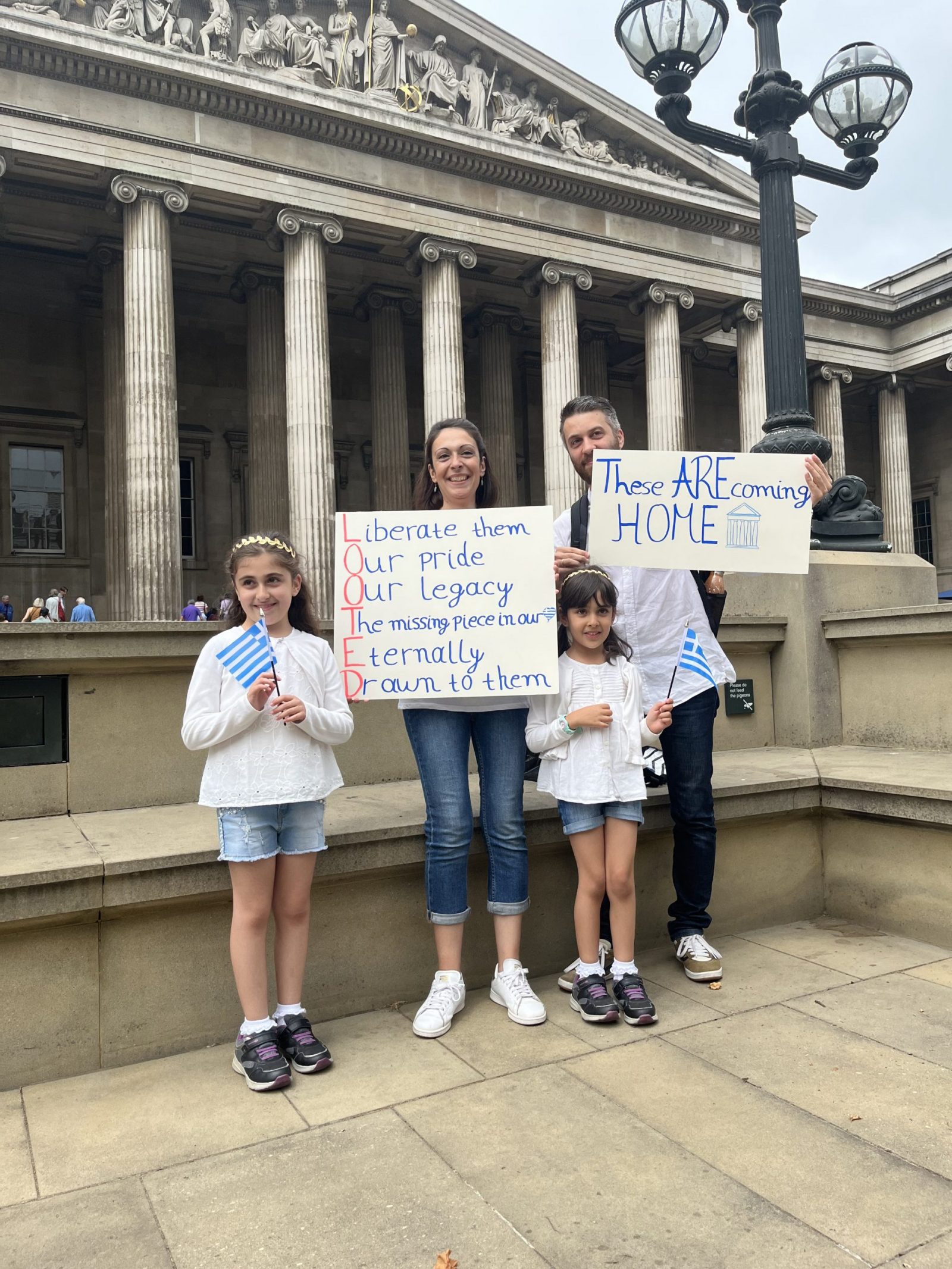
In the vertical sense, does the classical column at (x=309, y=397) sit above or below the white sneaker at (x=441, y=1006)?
above

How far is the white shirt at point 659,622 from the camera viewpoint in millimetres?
4117

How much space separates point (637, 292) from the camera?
26594mm

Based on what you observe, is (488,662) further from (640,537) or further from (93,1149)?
(93,1149)

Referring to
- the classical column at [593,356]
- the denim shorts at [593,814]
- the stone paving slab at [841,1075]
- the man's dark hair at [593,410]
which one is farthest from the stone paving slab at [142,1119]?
the classical column at [593,356]

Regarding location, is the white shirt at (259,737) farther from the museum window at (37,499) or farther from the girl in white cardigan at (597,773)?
the museum window at (37,499)

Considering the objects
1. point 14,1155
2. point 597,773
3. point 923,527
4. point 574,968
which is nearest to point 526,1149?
point 574,968

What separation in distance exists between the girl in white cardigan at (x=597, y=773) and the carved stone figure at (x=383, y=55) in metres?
22.7

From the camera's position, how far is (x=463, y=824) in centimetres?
367

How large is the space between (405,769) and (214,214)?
2028cm

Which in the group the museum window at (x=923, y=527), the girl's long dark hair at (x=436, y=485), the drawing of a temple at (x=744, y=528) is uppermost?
the museum window at (x=923, y=527)

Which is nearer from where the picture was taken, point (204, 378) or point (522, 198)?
point (522, 198)

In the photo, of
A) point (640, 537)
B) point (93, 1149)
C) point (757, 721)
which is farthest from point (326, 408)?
point (93, 1149)

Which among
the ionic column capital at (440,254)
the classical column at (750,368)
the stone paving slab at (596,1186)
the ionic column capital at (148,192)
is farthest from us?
the classical column at (750,368)

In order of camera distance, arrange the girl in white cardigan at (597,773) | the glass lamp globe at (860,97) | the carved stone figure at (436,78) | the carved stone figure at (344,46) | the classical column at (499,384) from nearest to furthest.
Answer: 1. the girl in white cardigan at (597,773)
2. the glass lamp globe at (860,97)
3. the carved stone figure at (344,46)
4. the carved stone figure at (436,78)
5. the classical column at (499,384)
